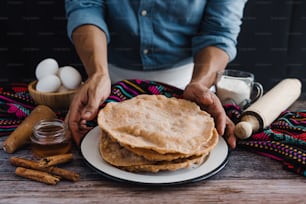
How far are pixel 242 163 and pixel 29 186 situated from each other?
1.30ft

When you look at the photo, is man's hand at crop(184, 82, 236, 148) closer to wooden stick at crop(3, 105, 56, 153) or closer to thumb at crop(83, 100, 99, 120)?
thumb at crop(83, 100, 99, 120)

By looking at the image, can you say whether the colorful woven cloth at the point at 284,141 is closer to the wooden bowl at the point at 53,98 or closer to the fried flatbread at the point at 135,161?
the fried flatbread at the point at 135,161

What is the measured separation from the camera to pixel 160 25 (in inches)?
46.3

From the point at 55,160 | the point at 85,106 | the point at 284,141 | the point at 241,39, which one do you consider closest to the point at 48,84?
the point at 85,106

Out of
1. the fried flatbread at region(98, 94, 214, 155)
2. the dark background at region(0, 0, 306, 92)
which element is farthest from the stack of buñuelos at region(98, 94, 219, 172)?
the dark background at region(0, 0, 306, 92)

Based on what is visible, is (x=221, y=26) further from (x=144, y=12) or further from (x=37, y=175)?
(x=37, y=175)

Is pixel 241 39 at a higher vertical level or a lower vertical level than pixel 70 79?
lower

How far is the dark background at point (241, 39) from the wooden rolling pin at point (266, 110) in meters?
0.56

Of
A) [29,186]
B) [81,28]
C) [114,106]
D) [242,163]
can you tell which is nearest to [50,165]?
[29,186]

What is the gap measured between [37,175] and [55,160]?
5 centimetres

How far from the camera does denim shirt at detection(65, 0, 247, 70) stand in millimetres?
1153

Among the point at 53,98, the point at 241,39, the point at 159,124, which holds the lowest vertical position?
the point at 241,39

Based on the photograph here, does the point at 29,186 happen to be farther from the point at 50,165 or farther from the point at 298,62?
the point at 298,62

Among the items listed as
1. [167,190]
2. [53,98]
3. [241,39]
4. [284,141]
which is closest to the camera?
[167,190]
